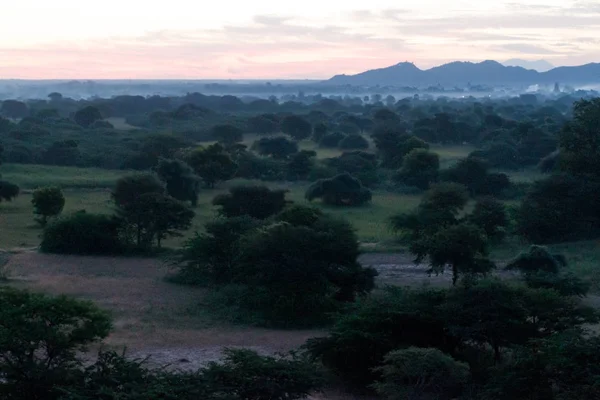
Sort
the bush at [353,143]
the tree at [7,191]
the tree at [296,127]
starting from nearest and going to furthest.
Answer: the tree at [7,191], the bush at [353,143], the tree at [296,127]

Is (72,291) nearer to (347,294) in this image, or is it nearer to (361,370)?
(347,294)

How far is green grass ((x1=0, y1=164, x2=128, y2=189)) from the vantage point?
132 feet

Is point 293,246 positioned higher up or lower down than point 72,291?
higher up

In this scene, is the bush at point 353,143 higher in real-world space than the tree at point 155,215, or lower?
lower

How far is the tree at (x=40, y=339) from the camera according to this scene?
10008 millimetres

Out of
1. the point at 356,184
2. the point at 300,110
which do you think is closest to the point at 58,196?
the point at 356,184

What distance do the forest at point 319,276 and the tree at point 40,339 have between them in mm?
25

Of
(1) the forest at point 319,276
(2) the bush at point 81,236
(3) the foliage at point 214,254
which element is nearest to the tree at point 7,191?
(1) the forest at point 319,276

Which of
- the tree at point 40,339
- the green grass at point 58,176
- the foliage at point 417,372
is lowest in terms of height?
the green grass at point 58,176

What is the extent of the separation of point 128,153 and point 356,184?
1814cm

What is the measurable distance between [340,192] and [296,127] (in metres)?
31.7

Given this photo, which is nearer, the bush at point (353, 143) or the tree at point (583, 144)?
the tree at point (583, 144)

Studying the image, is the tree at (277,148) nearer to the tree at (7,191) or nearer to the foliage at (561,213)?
the tree at (7,191)

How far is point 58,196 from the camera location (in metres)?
29.5
